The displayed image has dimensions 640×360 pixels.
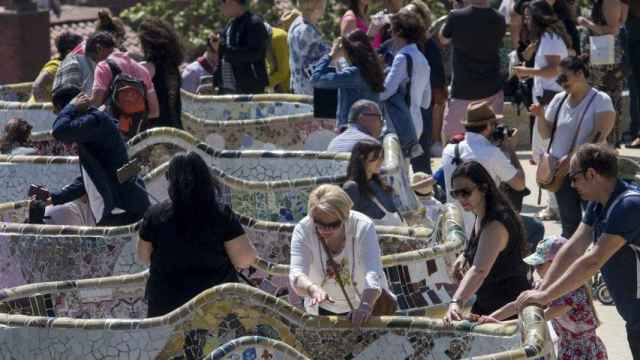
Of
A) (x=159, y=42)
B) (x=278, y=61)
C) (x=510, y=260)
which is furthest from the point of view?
(x=278, y=61)

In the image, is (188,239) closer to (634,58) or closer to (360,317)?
(360,317)

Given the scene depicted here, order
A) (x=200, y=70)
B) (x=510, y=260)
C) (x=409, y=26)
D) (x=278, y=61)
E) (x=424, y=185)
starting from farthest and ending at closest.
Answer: (x=200, y=70), (x=278, y=61), (x=409, y=26), (x=424, y=185), (x=510, y=260)

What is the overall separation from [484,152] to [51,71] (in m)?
4.96

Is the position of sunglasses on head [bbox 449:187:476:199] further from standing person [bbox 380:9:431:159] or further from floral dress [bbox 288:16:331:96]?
floral dress [bbox 288:16:331:96]

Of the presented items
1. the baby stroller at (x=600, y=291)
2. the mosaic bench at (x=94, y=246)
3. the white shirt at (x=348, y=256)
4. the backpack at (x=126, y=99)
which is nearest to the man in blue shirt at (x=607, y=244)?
the white shirt at (x=348, y=256)

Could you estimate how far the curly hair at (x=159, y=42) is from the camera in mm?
12117

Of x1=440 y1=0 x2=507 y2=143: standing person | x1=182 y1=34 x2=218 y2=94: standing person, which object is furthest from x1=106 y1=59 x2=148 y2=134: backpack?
x1=182 y1=34 x2=218 y2=94: standing person

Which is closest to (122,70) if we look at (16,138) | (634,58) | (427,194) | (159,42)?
(159,42)

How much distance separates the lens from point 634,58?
1557cm

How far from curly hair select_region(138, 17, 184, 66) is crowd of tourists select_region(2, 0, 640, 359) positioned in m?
0.02

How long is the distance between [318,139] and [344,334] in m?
5.84

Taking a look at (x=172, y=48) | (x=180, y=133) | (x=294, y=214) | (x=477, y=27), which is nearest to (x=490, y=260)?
(x=294, y=214)

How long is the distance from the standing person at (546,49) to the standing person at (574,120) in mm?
2308

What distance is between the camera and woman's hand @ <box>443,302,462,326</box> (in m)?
7.31
